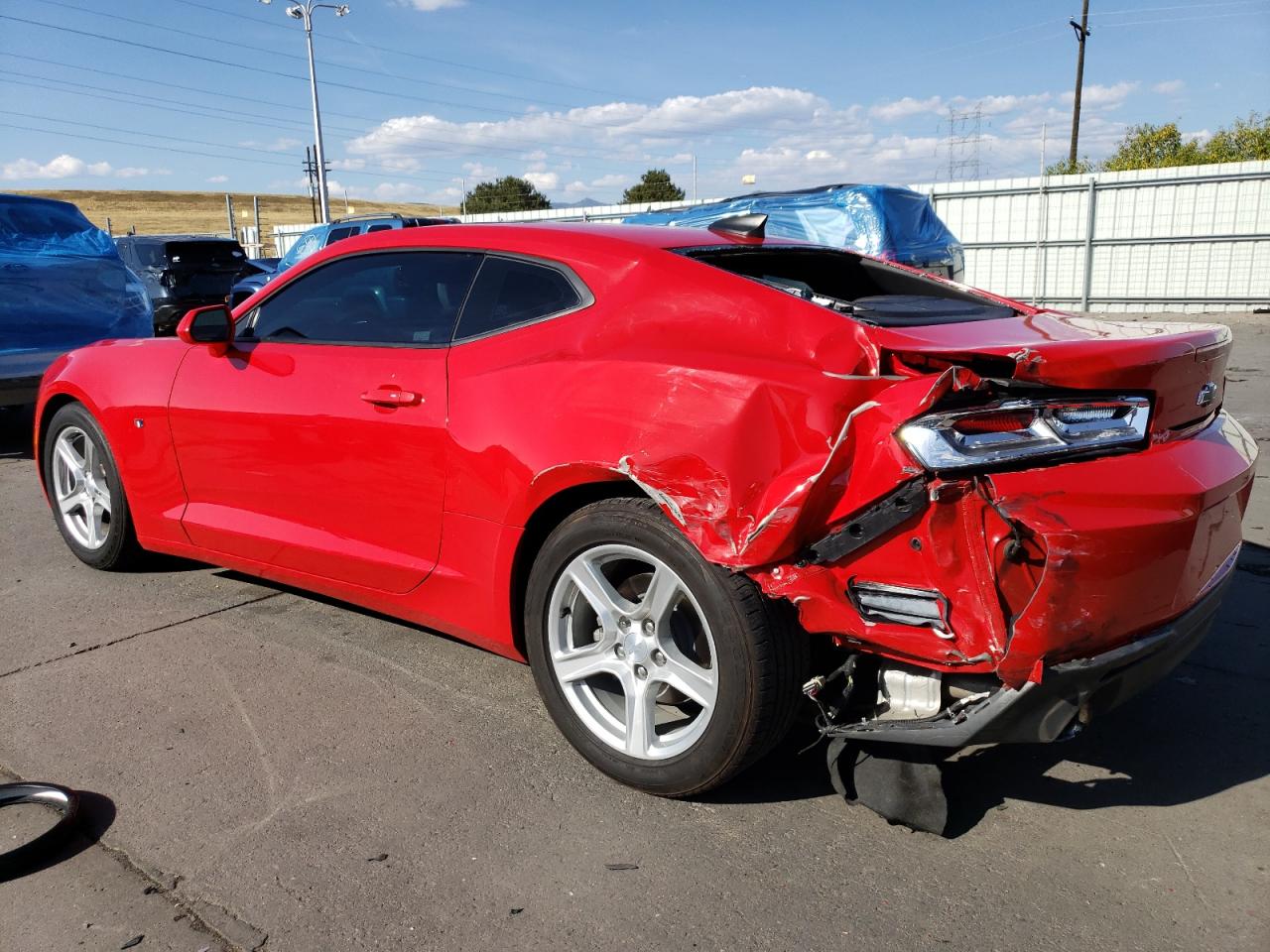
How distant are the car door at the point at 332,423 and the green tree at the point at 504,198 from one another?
4750cm

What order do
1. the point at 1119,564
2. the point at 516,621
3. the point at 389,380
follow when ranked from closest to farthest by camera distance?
the point at 1119,564 < the point at 516,621 < the point at 389,380

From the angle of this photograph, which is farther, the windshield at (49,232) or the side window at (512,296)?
the windshield at (49,232)

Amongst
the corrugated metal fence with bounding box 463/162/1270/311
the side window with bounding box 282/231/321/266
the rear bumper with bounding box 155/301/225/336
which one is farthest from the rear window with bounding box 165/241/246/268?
the corrugated metal fence with bounding box 463/162/1270/311

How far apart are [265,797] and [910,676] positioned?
1.78 meters

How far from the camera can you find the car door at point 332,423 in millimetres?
3256

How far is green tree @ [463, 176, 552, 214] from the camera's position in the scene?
51.8 m

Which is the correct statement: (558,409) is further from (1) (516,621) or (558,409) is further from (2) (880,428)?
(2) (880,428)

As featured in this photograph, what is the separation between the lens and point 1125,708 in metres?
3.28

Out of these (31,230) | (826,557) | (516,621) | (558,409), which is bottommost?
(516,621)

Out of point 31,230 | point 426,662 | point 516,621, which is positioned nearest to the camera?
point 516,621

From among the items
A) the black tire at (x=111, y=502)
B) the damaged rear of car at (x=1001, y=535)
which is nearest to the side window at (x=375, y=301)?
the black tire at (x=111, y=502)

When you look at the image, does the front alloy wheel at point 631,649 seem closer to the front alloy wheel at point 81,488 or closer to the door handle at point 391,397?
the door handle at point 391,397

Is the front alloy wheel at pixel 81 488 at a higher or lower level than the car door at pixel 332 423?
lower

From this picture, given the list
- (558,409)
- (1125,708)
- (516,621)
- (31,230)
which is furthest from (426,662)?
(31,230)
